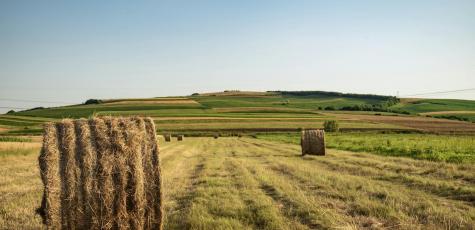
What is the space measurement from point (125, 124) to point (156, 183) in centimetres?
114

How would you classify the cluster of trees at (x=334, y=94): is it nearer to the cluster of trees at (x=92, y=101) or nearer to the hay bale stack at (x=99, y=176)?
the cluster of trees at (x=92, y=101)

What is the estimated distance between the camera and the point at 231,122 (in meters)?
73.0

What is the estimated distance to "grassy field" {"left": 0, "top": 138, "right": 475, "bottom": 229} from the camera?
7609mm

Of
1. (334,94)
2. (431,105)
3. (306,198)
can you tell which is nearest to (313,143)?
(306,198)

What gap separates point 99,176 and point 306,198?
4.49m

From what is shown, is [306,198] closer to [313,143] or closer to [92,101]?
[313,143]

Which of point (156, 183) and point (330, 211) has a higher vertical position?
point (156, 183)

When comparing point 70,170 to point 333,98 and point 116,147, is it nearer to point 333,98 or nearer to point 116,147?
point 116,147

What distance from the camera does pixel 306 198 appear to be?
955 cm

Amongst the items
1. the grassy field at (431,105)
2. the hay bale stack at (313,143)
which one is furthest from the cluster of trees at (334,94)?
the hay bale stack at (313,143)

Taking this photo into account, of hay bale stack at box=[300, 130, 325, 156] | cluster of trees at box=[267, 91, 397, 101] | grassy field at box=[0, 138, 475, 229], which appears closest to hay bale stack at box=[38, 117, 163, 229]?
grassy field at box=[0, 138, 475, 229]

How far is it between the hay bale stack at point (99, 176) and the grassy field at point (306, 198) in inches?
33.3

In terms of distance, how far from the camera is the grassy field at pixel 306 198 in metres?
7.61

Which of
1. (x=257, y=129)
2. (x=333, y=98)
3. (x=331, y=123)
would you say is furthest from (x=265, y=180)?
(x=333, y=98)
